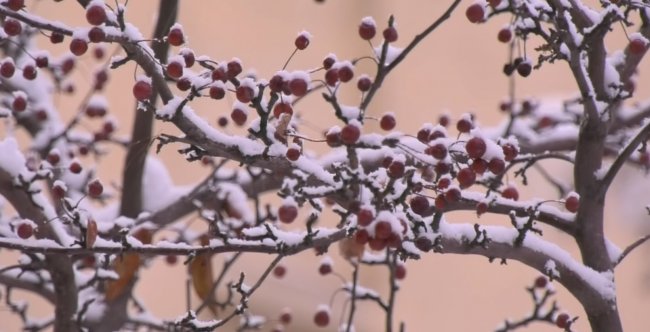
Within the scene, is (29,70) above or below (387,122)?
above

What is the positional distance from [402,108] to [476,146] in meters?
2.02

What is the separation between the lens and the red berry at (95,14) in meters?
0.71

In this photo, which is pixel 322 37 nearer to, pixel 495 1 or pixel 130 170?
pixel 130 170

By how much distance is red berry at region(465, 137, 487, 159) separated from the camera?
0.71 m

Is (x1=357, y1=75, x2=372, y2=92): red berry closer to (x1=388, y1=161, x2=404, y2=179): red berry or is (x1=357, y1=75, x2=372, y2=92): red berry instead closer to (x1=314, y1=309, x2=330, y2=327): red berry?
(x1=388, y1=161, x2=404, y2=179): red berry

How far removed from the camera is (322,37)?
273 cm

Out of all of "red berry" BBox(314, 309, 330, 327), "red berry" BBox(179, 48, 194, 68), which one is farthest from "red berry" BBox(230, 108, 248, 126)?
"red berry" BBox(314, 309, 330, 327)

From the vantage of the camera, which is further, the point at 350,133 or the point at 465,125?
the point at 465,125

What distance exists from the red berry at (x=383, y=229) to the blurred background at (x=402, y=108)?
5.54 feet

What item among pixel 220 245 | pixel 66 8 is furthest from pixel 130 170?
pixel 66 8

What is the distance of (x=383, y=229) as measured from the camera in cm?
62

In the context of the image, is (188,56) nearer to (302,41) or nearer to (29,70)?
(302,41)

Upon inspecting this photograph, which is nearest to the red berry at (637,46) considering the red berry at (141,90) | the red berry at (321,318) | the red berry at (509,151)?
the red berry at (509,151)

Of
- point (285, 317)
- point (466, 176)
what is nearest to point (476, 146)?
point (466, 176)
